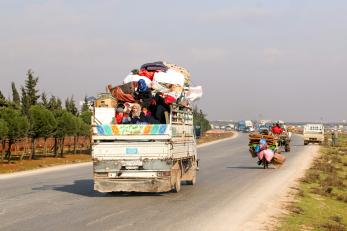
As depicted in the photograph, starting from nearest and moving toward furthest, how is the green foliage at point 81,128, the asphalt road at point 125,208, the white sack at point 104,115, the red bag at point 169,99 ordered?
the asphalt road at point 125,208, the red bag at point 169,99, the white sack at point 104,115, the green foliage at point 81,128

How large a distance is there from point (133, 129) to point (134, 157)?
2.38 ft

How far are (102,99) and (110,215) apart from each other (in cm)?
539

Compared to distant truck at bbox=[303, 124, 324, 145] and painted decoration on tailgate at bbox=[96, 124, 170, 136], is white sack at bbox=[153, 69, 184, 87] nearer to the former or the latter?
painted decoration on tailgate at bbox=[96, 124, 170, 136]

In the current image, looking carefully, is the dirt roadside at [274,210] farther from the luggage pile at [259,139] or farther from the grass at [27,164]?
the grass at [27,164]

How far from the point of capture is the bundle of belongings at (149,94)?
16.2m

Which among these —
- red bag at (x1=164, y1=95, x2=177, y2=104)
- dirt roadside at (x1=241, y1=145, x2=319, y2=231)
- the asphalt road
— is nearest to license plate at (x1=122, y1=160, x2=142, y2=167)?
the asphalt road

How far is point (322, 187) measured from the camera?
70.6 ft

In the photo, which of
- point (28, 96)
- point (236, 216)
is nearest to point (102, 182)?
point (236, 216)

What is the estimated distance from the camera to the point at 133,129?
15.7 meters

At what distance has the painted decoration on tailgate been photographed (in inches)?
613

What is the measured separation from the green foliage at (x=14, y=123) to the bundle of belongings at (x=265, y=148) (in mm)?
18312

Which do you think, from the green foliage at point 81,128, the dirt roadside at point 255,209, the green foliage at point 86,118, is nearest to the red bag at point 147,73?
the dirt roadside at point 255,209

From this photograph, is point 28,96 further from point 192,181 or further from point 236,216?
point 236,216

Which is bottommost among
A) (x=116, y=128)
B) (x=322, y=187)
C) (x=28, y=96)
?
(x=322, y=187)
